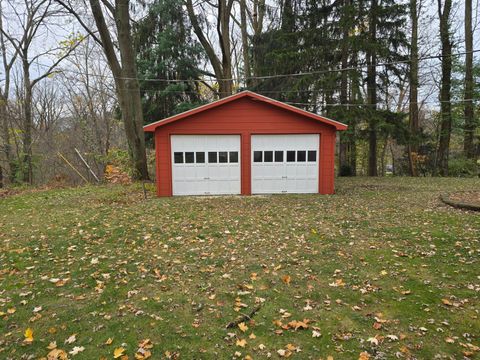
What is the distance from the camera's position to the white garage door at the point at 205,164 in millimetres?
11461

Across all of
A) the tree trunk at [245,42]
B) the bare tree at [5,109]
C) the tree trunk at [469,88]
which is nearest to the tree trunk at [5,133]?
the bare tree at [5,109]

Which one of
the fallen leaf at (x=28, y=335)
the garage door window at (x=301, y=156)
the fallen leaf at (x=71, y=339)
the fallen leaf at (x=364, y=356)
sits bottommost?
the fallen leaf at (x=364, y=356)

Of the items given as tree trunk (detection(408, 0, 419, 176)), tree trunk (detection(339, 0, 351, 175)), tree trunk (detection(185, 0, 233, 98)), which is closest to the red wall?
tree trunk (detection(339, 0, 351, 175))

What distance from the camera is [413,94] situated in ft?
59.2

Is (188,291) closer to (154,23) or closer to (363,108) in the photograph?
(363,108)

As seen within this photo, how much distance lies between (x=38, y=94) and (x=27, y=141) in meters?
6.63

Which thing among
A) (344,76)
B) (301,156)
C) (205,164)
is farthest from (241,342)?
(344,76)

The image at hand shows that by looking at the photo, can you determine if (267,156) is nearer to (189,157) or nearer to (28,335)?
(189,157)

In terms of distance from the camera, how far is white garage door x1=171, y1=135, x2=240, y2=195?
451 inches

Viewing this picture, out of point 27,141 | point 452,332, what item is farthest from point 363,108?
point 27,141

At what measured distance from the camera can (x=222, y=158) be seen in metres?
11.6

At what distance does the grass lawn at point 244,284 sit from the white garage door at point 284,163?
11.5 ft

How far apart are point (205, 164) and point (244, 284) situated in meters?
7.57

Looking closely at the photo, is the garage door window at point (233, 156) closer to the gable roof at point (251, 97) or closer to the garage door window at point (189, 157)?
the garage door window at point (189, 157)
